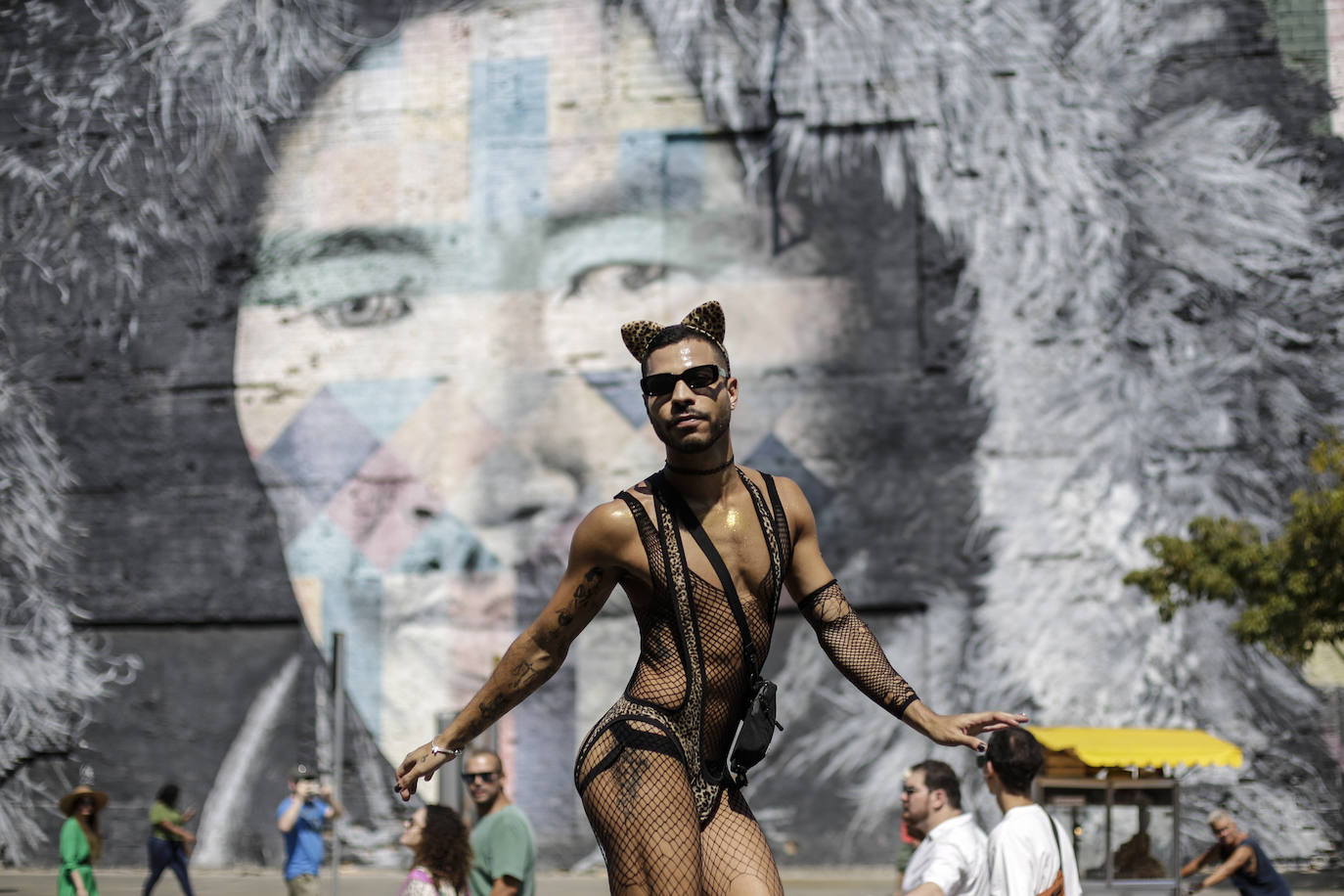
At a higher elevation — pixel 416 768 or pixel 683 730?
pixel 683 730

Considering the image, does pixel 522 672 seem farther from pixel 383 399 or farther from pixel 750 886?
pixel 383 399

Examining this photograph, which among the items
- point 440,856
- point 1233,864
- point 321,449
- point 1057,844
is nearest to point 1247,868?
point 1233,864

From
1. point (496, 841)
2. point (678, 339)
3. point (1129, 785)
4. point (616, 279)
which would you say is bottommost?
point (1129, 785)

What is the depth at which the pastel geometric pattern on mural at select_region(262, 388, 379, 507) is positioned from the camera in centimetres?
2069

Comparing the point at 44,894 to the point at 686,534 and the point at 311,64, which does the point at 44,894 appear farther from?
the point at 686,534

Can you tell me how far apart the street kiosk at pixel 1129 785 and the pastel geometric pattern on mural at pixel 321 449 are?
1136cm

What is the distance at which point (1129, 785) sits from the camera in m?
11.1

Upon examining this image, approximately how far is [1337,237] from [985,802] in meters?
8.10

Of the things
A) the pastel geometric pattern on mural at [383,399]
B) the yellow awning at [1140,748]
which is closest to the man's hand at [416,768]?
the yellow awning at [1140,748]

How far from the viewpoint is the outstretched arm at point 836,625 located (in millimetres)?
4633

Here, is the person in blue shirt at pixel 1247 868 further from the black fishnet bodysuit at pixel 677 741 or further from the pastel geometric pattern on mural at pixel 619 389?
the pastel geometric pattern on mural at pixel 619 389

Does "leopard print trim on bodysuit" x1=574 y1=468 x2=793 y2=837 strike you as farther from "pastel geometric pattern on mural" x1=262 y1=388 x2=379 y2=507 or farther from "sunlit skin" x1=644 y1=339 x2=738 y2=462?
"pastel geometric pattern on mural" x1=262 y1=388 x2=379 y2=507

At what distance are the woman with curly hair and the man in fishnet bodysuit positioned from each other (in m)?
2.70

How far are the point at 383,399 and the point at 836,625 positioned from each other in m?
16.6
